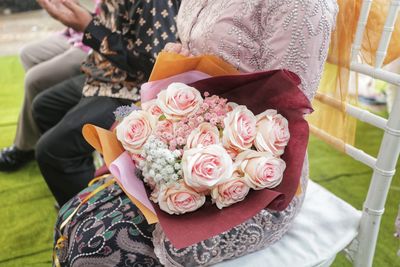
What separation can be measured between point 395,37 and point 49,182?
3.86 feet

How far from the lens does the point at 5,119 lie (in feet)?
7.80

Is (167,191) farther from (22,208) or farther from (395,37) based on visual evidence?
(22,208)

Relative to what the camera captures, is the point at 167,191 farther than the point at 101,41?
No

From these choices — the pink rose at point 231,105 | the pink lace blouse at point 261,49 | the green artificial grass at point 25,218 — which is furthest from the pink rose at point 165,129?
the green artificial grass at point 25,218

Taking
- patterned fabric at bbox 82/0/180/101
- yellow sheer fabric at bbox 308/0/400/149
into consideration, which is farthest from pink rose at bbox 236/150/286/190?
patterned fabric at bbox 82/0/180/101

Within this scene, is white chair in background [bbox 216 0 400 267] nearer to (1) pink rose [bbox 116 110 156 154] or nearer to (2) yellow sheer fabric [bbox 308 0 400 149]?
(2) yellow sheer fabric [bbox 308 0 400 149]

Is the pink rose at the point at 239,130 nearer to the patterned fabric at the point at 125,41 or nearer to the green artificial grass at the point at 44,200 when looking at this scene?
the patterned fabric at the point at 125,41

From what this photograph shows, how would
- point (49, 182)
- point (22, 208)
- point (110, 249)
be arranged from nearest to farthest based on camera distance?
point (110, 249), point (49, 182), point (22, 208)

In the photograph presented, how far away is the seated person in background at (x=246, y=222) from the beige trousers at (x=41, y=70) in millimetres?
1034

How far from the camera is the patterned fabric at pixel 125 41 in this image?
3.62 ft

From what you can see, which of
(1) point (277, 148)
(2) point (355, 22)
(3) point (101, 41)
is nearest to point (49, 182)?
(3) point (101, 41)

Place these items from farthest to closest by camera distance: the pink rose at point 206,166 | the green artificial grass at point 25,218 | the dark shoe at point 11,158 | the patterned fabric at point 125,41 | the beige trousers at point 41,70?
1. the dark shoe at point 11,158
2. the beige trousers at point 41,70
3. the green artificial grass at point 25,218
4. the patterned fabric at point 125,41
5. the pink rose at point 206,166

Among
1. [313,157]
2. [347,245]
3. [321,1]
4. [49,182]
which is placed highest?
[321,1]

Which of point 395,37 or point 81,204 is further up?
point 395,37
